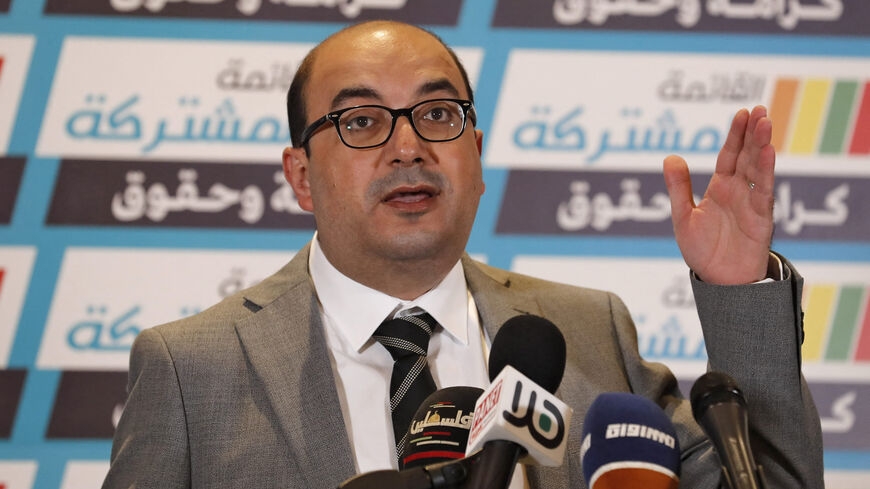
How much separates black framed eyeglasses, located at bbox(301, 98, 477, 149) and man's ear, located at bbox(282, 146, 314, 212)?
0.14m

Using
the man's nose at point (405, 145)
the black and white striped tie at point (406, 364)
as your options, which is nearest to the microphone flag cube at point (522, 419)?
the black and white striped tie at point (406, 364)

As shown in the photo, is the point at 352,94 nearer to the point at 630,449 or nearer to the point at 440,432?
the point at 440,432

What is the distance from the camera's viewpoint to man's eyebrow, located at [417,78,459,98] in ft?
5.65

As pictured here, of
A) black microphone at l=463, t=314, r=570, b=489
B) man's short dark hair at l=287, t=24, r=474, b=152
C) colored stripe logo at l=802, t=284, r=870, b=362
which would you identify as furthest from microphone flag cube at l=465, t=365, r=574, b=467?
colored stripe logo at l=802, t=284, r=870, b=362

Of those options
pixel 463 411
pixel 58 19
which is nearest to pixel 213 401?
pixel 463 411

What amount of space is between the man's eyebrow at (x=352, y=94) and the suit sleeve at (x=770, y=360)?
70 centimetres

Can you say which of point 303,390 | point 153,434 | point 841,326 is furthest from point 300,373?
point 841,326

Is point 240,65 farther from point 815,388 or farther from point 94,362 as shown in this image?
point 815,388

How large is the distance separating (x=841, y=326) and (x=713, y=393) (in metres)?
2.12

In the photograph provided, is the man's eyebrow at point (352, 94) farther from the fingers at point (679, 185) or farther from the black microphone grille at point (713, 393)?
the black microphone grille at point (713, 393)

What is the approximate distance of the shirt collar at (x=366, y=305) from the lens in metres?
1.77

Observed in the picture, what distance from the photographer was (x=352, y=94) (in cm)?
172

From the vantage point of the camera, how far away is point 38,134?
9.07 feet

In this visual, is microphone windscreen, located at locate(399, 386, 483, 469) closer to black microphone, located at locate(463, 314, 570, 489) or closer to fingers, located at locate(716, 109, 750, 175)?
black microphone, located at locate(463, 314, 570, 489)
